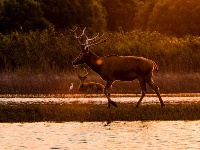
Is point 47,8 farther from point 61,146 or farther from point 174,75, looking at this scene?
point 61,146

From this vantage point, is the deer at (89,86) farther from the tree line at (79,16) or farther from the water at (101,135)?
the tree line at (79,16)

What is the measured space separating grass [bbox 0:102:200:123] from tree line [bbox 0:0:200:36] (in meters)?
53.8

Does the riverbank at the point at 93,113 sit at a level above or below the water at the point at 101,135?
above

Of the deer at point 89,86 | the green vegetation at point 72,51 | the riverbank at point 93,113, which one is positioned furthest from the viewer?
the green vegetation at point 72,51

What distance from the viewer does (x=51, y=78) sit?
37.0 meters

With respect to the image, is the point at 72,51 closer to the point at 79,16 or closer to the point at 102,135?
the point at 102,135

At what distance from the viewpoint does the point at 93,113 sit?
2241 cm

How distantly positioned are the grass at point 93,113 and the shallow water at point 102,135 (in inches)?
26.2

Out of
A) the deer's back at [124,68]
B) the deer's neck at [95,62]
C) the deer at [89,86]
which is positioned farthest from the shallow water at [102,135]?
the deer at [89,86]

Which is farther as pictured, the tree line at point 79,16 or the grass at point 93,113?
the tree line at point 79,16

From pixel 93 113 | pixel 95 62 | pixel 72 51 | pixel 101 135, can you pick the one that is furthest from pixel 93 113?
pixel 72 51

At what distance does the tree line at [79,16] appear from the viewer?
79.6m

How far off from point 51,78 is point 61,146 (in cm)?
2071

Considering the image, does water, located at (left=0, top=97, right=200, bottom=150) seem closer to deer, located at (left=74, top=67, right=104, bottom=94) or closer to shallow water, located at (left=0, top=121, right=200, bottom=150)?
shallow water, located at (left=0, top=121, right=200, bottom=150)
